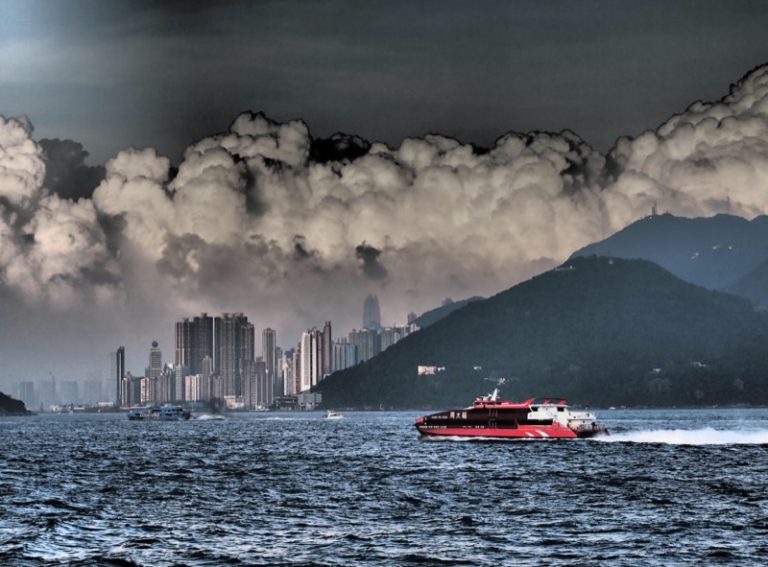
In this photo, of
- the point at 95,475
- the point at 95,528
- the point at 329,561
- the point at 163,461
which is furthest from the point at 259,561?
the point at 163,461

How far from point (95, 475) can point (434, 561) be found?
76633 mm

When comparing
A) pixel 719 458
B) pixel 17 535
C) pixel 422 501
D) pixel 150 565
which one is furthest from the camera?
pixel 719 458

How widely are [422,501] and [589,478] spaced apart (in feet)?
94.0

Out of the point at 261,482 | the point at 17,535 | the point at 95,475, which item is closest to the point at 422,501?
the point at 261,482

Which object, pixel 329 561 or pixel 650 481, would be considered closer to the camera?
pixel 329 561

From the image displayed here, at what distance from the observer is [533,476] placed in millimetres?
133500

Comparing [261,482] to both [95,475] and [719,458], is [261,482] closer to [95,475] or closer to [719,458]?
[95,475]

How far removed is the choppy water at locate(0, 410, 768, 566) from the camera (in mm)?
76062

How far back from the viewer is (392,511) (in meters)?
98.4

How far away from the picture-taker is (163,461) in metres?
169

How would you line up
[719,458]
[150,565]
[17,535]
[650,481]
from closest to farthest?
1. [150,565]
2. [17,535]
3. [650,481]
4. [719,458]

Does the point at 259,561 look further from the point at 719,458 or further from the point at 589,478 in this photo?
the point at 719,458

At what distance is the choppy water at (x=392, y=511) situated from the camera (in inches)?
2995

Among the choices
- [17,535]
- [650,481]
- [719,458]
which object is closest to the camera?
[17,535]
